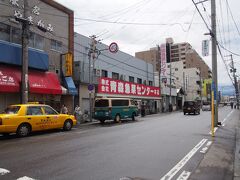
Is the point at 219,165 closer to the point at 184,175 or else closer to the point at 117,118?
the point at 184,175

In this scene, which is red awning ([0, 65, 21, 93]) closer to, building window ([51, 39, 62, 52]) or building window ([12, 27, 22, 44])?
building window ([12, 27, 22, 44])

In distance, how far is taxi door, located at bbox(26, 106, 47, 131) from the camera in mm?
15445

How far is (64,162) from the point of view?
8227 mm

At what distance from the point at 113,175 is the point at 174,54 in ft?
350

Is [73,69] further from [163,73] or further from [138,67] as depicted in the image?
[163,73]

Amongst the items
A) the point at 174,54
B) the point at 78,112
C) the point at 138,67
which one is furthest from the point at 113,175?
the point at 174,54

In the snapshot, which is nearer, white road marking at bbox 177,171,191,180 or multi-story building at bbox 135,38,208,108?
white road marking at bbox 177,171,191,180

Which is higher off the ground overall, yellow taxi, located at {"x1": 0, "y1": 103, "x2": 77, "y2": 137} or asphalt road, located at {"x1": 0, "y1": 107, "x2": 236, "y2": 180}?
yellow taxi, located at {"x1": 0, "y1": 103, "x2": 77, "y2": 137}

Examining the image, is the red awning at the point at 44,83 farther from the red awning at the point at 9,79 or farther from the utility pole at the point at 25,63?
the utility pole at the point at 25,63

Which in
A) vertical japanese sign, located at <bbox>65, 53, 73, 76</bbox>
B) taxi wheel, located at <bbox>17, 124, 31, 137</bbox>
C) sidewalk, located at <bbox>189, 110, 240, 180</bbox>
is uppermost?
vertical japanese sign, located at <bbox>65, 53, 73, 76</bbox>

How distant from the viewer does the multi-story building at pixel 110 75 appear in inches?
1128

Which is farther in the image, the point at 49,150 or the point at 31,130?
the point at 31,130

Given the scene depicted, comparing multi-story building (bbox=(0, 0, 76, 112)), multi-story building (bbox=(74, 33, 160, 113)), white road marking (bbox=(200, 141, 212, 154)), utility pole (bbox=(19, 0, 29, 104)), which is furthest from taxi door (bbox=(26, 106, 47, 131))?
multi-story building (bbox=(74, 33, 160, 113))

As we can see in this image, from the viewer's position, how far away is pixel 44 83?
2205 cm
